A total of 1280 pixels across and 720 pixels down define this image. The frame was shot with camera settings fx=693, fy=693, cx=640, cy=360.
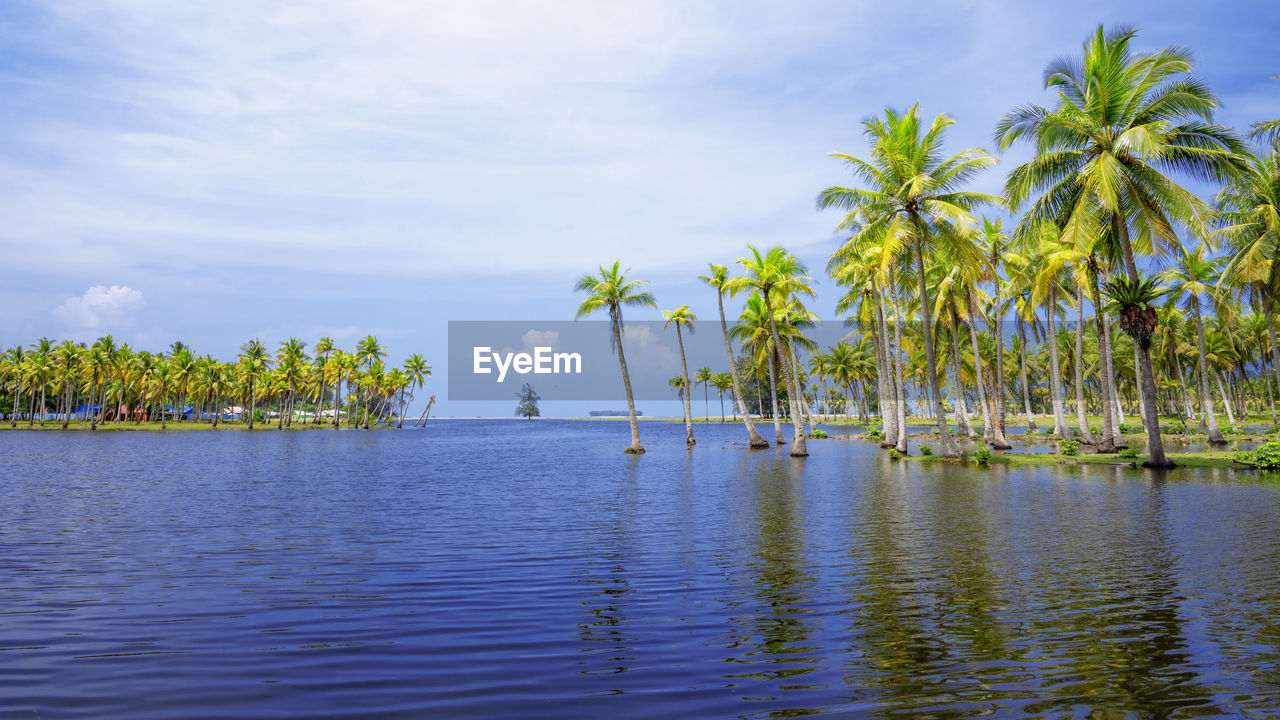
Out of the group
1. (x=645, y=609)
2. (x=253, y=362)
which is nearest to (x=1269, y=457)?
(x=645, y=609)

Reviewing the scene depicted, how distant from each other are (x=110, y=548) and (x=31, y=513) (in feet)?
23.5

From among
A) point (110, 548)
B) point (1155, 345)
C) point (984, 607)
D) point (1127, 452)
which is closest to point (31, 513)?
point (110, 548)

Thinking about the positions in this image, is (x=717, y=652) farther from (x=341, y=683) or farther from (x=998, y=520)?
(x=998, y=520)

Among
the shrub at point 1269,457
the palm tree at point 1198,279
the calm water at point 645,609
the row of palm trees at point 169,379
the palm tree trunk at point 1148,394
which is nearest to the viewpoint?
the calm water at point 645,609

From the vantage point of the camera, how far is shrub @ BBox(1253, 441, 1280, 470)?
2638cm

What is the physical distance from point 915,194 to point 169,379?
366 ft

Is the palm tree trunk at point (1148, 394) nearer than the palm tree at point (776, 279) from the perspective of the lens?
Yes

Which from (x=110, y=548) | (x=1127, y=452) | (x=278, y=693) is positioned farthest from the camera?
(x=1127, y=452)

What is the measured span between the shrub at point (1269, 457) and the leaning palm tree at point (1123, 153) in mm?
3074

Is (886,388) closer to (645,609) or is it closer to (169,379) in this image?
(645,609)

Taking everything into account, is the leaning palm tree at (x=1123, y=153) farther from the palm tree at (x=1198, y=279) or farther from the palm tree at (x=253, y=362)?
the palm tree at (x=253, y=362)

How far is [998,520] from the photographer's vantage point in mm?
16062

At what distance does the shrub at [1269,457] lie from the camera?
86.5ft

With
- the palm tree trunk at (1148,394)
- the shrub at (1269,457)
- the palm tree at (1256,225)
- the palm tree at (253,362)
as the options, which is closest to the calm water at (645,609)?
the shrub at (1269,457)
